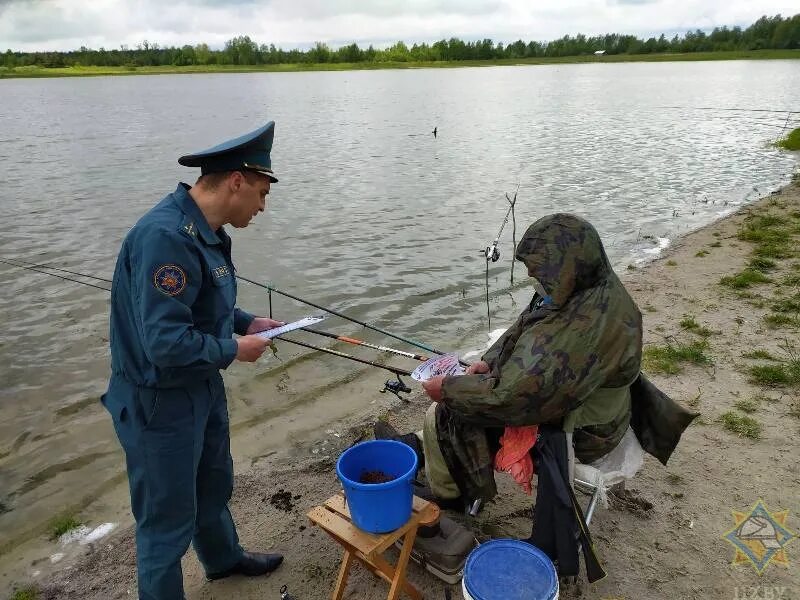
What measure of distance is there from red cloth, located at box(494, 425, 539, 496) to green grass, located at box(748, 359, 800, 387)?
3410mm

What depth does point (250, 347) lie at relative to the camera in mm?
2713

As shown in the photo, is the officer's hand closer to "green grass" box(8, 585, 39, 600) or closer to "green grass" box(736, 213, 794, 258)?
"green grass" box(8, 585, 39, 600)

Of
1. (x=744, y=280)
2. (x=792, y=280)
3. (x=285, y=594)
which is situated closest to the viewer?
(x=285, y=594)

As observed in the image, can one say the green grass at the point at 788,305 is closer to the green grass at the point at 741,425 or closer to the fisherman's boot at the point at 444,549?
the green grass at the point at 741,425

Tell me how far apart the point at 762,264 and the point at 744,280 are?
105 cm

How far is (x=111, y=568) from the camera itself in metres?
3.79

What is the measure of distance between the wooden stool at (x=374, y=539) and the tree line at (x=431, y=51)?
414ft

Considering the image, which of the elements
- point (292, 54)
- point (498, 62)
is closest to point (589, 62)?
point (498, 62)

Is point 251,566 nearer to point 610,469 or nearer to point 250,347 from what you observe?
point 250,347

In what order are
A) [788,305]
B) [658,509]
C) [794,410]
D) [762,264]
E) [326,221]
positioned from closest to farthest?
[658,509]
[794,410]
[788,305]
[762,264]
[326,221]

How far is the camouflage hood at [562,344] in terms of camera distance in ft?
8.98

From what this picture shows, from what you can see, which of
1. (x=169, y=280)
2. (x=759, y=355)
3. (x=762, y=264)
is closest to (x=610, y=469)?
(x=169, y=280)

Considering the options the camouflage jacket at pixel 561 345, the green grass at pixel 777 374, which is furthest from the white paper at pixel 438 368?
the green grass at pixel 777 374

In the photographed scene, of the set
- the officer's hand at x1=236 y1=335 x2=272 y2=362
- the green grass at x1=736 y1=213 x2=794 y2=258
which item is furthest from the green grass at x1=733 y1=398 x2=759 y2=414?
the green grass at x1=736 y1=213 x2=794 y2=258
